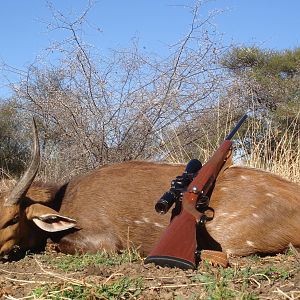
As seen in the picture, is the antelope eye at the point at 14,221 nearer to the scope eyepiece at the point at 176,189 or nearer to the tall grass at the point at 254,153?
the scope eyepiece at the point at 176,189

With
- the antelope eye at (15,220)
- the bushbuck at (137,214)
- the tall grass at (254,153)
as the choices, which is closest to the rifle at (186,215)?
the bushbuck at (137,214)

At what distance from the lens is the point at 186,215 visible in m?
4.67

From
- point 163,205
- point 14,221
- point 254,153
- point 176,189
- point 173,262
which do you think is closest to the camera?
point 173,262

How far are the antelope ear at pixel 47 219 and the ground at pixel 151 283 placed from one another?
3.85ft

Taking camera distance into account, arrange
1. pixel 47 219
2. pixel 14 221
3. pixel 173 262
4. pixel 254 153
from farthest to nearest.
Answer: pixel 254 153 < pixel 47 219 < pixel 14 221 < pixel 173 262

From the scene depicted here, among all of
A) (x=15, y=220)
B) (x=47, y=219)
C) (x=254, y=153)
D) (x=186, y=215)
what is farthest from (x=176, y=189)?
(x=254, y=153)

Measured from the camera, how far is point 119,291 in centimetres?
352

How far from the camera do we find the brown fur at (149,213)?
562cm

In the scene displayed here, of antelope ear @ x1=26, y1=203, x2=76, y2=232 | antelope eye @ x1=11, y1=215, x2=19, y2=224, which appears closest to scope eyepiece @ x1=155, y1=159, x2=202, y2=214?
antelope ear @ x1=26, y1=203, x2=76, y2=232

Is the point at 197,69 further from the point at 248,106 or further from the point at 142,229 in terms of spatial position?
the point at 142,229

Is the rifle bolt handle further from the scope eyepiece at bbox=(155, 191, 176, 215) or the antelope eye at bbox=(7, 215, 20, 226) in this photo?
the antelope eye at bbox=(7, 215, 20, 226)

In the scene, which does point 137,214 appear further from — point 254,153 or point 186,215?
point 254,153

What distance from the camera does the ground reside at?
349 centimetres

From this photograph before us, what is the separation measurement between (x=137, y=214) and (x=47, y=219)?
0.81 m
